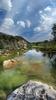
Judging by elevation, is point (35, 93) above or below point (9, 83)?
above

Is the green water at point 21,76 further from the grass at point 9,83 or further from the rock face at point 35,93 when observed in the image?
the rock face at point 35,93

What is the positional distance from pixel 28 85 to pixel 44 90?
55.8 inches

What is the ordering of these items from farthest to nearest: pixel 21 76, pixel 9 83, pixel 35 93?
pixel 21 76, pixel 9 83, pixel 35 93

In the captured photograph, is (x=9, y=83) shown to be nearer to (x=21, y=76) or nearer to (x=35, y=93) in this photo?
(x=21, y=76)

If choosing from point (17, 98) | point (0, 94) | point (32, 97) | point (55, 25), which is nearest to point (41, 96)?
point (32, 97)

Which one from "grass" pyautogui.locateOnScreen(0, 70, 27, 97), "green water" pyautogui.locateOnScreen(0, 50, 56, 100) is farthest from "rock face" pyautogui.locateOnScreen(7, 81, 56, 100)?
"grass" pyautogui.locateOnScreen(0, 70, 27, 97)

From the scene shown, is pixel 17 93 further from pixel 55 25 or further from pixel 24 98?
pixel 55 25

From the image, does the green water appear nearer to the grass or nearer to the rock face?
the grass

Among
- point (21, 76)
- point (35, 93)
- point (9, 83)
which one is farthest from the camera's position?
point (21, 76)

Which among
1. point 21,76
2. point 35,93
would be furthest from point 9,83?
point 35,93

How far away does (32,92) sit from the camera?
456 inches

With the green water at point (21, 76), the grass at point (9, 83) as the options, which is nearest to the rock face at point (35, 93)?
the green water at point (21, 76)

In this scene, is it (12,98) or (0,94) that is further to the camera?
(0,94)

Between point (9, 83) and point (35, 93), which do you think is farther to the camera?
point (9, 83)
